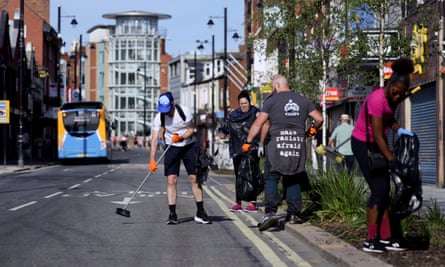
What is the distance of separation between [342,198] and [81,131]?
120ft

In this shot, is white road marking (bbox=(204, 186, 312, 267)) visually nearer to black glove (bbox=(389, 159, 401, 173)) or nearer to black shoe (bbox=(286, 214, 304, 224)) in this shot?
black shoe (bbox=(286, 214, 304, 224))

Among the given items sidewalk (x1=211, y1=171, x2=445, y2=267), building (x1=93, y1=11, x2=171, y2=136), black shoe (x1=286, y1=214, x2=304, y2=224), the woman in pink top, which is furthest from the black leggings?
building (x1=93, y1=11, x2=171, y2=136)

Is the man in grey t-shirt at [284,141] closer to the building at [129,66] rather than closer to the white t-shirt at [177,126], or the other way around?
the white t-shirt at [177,126]

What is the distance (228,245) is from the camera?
10750mm

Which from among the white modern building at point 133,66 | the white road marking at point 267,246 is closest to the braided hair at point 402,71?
the white road marking at point 267,246

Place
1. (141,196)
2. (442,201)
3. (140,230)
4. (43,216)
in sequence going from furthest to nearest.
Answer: (141,196) < (442,201) < (43,216) < (140,230)

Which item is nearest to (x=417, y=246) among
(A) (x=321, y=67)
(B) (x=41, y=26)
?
(A) (x=321, y=67)

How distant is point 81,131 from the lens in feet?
156

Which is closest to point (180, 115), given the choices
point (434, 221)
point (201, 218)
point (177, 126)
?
point (177, 126)

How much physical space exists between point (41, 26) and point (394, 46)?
6730cm

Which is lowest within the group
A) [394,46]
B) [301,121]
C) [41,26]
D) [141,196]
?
[141,196]

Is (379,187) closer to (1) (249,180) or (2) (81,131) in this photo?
(1) (249,180)

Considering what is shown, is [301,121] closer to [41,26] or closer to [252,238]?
[252,238]

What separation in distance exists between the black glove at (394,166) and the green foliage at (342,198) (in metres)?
2.67
